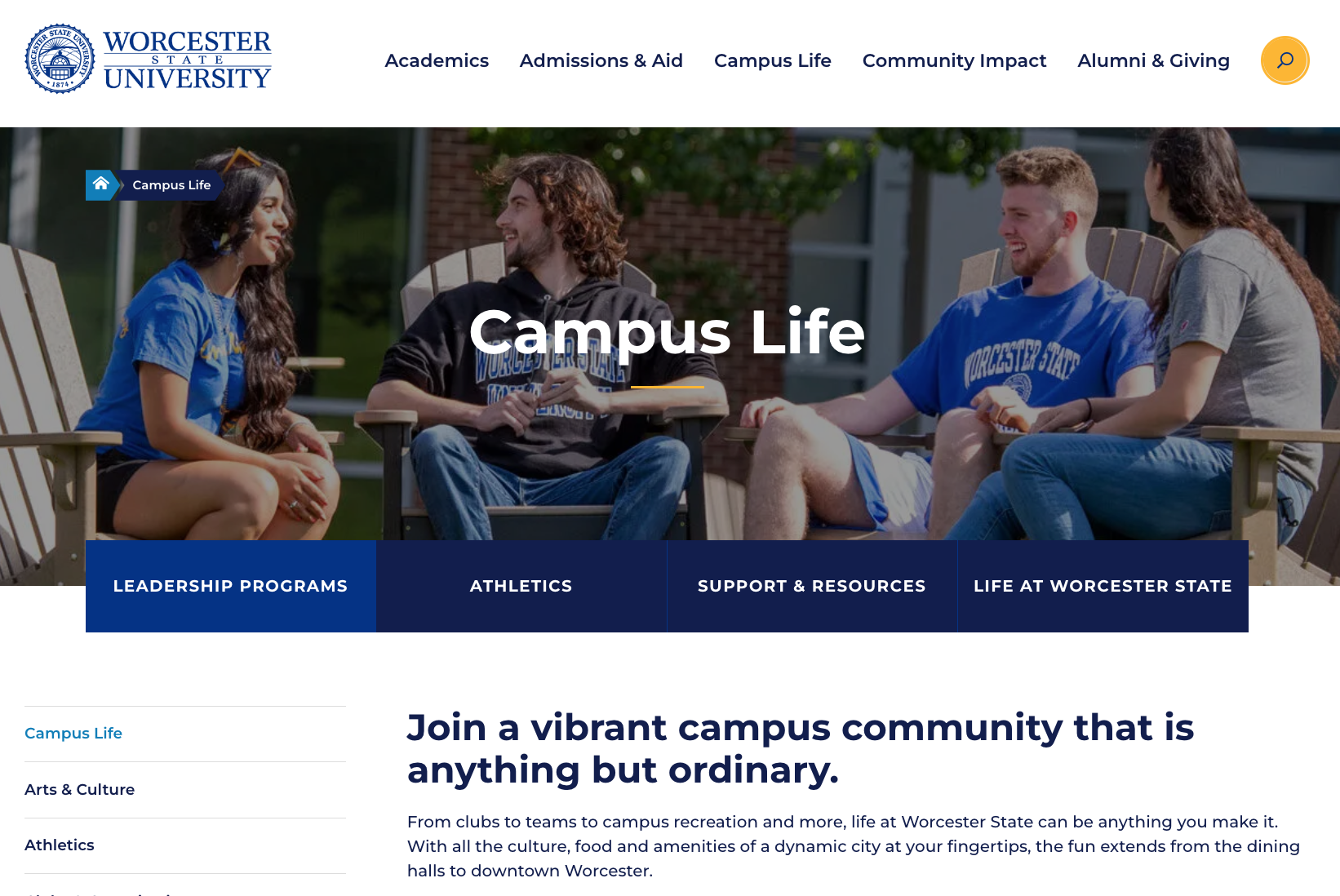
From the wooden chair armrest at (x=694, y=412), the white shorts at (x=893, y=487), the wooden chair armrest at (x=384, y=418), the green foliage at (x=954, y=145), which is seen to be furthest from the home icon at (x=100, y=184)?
the green foliage at (x=954, y=145)

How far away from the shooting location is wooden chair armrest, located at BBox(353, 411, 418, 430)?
3104 mm

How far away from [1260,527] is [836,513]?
0.87 metres

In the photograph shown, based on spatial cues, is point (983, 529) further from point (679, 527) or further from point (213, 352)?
point (213, 352)

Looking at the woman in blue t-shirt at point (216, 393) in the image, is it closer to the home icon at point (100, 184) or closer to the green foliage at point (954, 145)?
the home icon at point (100, 184)

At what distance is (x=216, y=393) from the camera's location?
2.96 metres

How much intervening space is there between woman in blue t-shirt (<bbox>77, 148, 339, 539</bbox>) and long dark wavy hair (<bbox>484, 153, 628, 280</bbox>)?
643mm

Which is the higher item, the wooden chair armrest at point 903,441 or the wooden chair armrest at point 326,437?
the wooden chair armrest at point 903,441

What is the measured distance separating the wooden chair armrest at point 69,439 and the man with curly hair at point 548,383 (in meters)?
0.62

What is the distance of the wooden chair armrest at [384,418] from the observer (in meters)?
3.10

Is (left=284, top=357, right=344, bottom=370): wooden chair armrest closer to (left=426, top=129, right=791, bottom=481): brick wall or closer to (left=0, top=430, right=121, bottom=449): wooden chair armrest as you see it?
(left=0, top=430, right=121, bottom=449): wooden chair armrest

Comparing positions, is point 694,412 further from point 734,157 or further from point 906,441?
point 734,157
